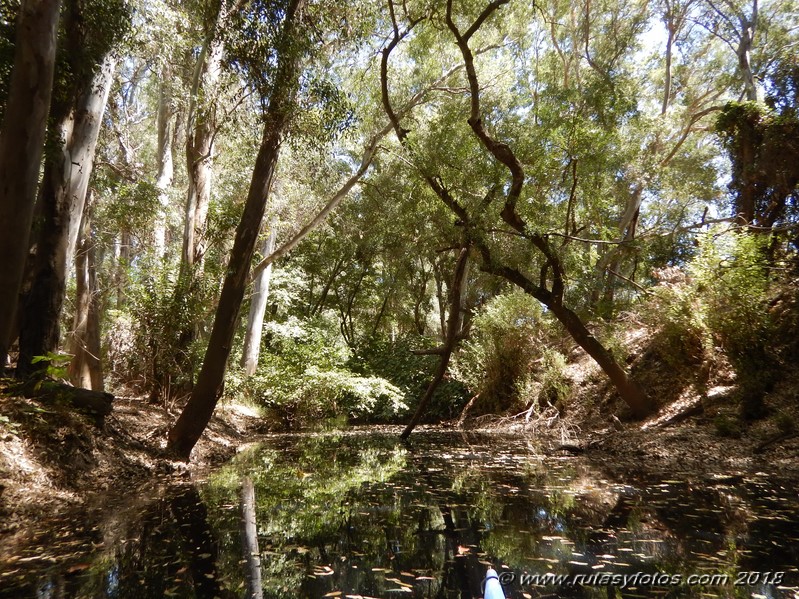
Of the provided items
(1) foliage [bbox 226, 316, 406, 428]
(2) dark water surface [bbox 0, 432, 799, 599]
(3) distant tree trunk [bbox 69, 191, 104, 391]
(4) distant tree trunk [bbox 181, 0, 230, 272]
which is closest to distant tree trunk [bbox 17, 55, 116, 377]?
(4) distant tree trunk [bbox 181, 0, 230, 272]

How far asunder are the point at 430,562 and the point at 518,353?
35.8ft

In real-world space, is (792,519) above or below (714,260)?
below

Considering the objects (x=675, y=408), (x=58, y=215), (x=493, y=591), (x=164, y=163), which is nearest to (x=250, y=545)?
(x=493, y=591)

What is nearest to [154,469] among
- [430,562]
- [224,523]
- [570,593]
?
[224,523]

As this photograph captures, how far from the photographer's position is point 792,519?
3.85 metres

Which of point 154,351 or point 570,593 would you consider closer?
point 570,593

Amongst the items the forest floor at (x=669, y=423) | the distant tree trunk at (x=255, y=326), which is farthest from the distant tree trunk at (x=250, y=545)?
the distant tree trunk at (x=255, y=326)

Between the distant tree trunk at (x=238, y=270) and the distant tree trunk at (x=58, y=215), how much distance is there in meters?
1.87

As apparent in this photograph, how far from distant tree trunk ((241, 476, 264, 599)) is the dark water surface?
0.05ft

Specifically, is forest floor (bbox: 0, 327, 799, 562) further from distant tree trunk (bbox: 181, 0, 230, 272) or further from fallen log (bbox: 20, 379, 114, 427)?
distant tree trunk (bbox: 181, 0, 230, 272)

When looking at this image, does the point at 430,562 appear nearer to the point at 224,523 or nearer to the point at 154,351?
the point at 224,523

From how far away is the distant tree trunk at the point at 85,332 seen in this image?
1041 centimetres

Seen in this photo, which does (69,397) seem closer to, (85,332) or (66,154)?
(66,154)

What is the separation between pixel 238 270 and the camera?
663cm
